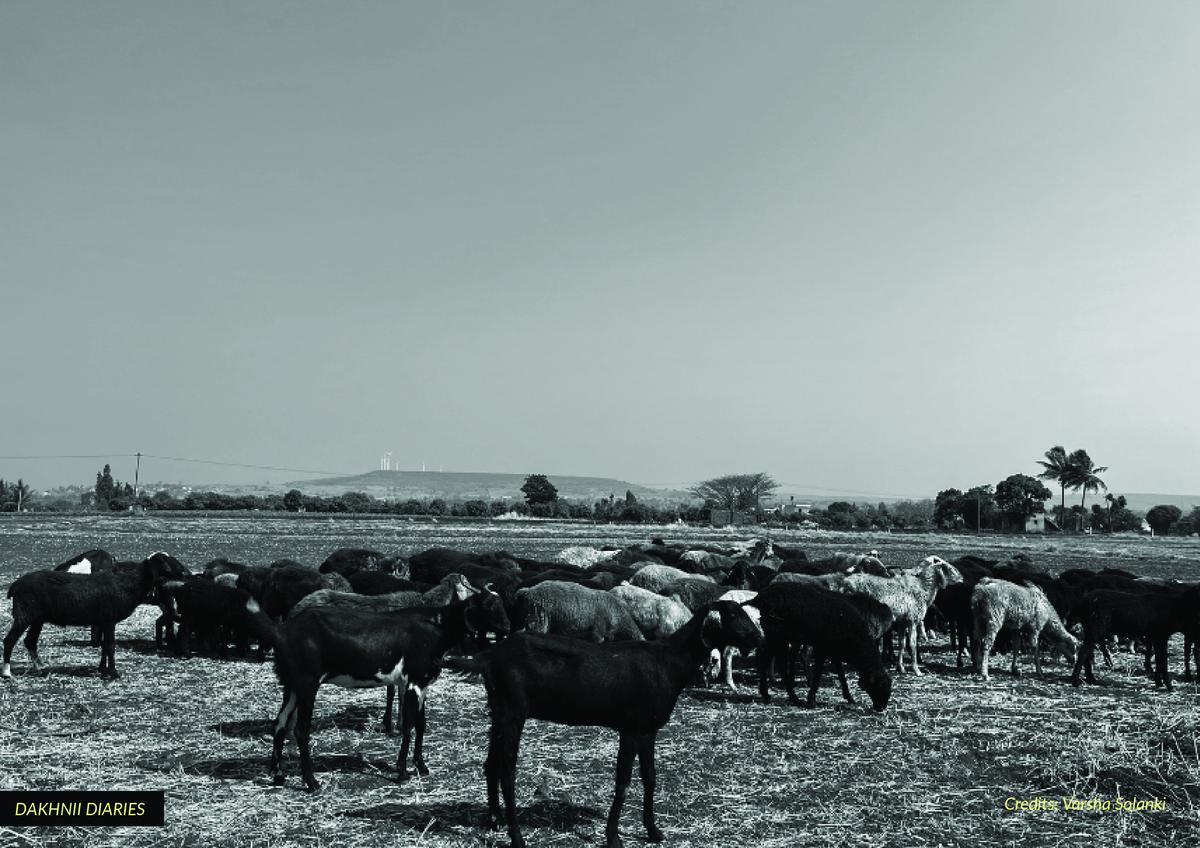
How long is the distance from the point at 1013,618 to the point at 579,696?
10.4 m

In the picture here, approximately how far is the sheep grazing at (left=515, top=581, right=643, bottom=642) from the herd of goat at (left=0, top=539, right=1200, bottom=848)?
31 millimetres

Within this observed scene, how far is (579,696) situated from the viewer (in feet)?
22.2

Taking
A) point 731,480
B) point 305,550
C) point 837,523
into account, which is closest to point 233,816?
point 305,550

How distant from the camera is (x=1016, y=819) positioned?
7.52 m

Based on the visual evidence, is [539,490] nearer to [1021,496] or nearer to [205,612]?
[1021,496]

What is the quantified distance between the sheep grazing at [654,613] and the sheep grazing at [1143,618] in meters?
6.17

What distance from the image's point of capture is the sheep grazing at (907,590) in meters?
14.2

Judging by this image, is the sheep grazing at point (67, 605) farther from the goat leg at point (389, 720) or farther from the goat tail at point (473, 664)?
the goat tail at point (473, 664)

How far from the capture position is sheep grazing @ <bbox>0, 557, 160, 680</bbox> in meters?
12.3

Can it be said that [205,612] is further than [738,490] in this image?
No

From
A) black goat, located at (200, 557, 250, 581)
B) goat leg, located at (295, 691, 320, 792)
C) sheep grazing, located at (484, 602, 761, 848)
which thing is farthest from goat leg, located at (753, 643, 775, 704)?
black goat, located at (200, 557, 250, 581)

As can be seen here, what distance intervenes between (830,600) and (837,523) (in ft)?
266

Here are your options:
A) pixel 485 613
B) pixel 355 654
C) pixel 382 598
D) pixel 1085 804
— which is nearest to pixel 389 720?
pixel 485 613

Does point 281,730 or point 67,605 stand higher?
point 67,605
